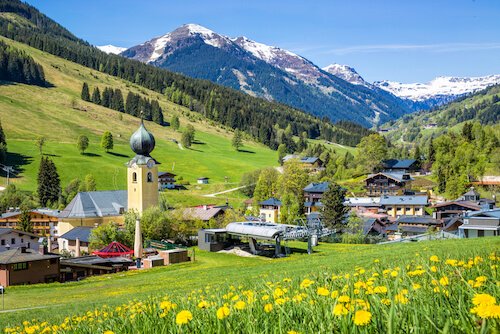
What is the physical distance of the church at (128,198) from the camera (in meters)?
71.4

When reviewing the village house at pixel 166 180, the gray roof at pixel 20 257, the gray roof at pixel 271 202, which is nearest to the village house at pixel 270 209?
the gray roof at pixel 271 202

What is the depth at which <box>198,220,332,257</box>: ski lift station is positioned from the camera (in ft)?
155

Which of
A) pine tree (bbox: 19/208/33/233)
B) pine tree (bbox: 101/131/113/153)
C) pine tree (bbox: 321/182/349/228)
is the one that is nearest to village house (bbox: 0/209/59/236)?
pine tree (bbox: 19/208/33/233)

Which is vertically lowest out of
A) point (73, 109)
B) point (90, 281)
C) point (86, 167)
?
point (90, 281)

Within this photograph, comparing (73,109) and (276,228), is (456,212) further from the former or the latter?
(73,109)

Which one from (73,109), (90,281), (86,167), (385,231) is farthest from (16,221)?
(73,109)

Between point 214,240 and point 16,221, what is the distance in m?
52.6

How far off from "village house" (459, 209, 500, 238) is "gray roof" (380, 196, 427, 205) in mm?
27613

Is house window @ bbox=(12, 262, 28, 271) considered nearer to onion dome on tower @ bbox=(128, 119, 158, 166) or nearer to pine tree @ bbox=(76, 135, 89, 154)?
onion dome on tower @ bbox=(128, 119, 158, 166)

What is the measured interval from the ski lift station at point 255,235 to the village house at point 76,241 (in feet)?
68.6

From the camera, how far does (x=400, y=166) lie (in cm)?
13275

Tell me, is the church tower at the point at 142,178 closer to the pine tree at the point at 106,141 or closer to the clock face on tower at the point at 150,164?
the clock face on tower at the point at 150,164

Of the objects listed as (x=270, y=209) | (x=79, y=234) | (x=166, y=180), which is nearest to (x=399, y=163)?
(x=270, y=209)

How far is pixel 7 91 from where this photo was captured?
184125 millimetres
